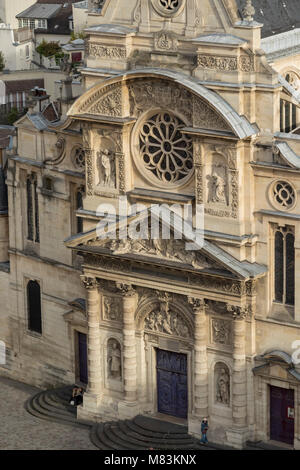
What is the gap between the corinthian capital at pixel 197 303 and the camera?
79875mm

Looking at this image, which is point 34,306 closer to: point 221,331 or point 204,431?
point 221,331

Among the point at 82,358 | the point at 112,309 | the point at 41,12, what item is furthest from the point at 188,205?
the point at 41,12

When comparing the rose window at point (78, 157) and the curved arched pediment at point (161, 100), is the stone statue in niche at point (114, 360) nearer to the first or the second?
the rose window at point (78, 157)

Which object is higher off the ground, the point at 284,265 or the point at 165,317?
the point at 284,265

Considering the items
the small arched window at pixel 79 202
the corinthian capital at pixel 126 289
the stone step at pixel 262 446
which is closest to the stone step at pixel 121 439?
the stone step at pixel 262 446

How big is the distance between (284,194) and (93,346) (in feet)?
45.6

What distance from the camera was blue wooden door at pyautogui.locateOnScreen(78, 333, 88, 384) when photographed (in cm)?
8801

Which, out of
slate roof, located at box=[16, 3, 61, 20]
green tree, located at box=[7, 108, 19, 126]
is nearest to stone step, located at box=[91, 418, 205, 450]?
green tree, located at box=[7, 108, 19, 126]

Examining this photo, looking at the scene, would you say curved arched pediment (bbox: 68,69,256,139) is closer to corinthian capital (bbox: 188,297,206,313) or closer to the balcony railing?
corinthian capital (bbox: 188,297,206,313)

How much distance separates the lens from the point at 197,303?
7988 cm

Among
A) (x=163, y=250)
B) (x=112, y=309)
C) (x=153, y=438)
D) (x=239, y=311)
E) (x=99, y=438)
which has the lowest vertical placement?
(x=99, y=438)

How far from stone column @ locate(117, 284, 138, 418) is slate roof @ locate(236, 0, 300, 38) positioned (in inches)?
563

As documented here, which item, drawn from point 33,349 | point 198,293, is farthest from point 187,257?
point 33,349

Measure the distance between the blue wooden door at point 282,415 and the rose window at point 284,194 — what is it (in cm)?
903
